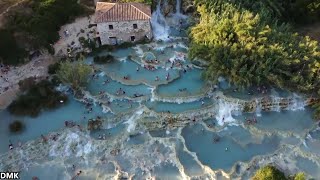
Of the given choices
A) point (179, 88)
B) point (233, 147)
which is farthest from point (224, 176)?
point (179, 88)

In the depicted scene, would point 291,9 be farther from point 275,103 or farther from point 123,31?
point 123,31

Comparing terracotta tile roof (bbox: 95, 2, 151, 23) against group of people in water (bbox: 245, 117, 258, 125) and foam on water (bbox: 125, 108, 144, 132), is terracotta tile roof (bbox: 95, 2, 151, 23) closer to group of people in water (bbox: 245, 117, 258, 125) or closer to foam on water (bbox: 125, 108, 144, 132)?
foam on water (bbox: 125, 108, 144, 132)

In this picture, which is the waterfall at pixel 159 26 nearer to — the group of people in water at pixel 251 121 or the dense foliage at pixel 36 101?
the dense foliage at pixel 36 101

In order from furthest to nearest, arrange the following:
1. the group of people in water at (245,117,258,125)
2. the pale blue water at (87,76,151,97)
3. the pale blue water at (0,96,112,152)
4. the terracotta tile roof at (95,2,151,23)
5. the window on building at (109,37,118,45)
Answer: the window on building at (109,37,118,45)
the terracotta tile roof at (95,2,151,23)
the pale blue water at (87,76,151,97)
the group of people in water at (245,117,258,125)
the pale blue water at (0,96,112,152)

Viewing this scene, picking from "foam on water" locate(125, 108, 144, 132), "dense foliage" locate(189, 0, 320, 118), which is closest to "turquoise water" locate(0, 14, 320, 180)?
"foam on water" locate(125, 108, 144, 132)

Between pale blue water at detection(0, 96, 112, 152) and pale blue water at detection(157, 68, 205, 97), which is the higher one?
pale blue water at detection(157, 68, 205, 97)

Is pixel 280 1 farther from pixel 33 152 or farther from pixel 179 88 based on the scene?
pixel 33 152
